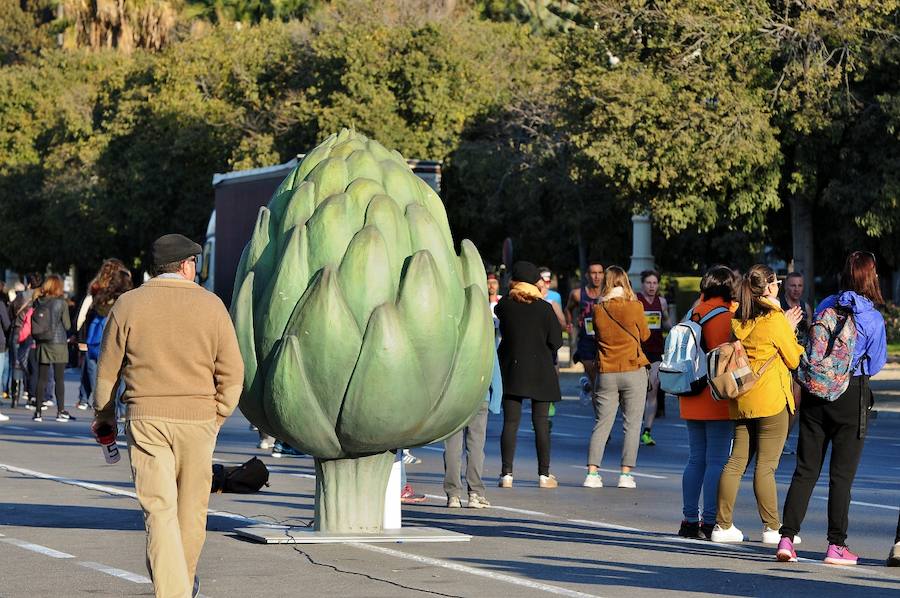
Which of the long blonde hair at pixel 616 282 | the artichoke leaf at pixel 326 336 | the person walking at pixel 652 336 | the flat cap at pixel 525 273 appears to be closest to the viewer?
the artichoke leaf at pixel 326 336

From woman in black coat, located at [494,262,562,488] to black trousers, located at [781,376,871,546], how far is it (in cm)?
395

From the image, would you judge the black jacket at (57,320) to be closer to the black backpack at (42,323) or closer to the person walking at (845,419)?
the black backpack at (42,323)

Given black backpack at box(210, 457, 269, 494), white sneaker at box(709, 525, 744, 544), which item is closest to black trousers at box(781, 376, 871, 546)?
white sneaker at box(709, 525, 744, 544)

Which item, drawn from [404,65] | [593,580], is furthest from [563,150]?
[593,580]

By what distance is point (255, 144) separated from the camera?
160ft

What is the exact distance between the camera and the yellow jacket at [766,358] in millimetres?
10445

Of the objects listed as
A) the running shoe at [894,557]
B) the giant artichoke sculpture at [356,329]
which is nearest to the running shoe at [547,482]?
the giant artichoke sculpture at [356,329]

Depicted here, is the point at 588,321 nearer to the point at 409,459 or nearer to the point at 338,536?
the point at 409,459

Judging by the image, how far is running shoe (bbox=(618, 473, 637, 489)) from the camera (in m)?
14.2

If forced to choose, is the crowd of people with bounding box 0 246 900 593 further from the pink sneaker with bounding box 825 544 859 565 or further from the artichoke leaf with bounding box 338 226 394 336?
the artichoke leaf with bounding box 338 226 394 336

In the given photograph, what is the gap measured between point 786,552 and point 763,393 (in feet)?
3.45

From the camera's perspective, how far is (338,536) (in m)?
10.3

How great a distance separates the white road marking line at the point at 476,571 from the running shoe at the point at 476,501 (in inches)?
97.4

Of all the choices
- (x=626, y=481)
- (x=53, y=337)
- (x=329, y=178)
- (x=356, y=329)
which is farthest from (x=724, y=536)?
(x=53, y=337)
